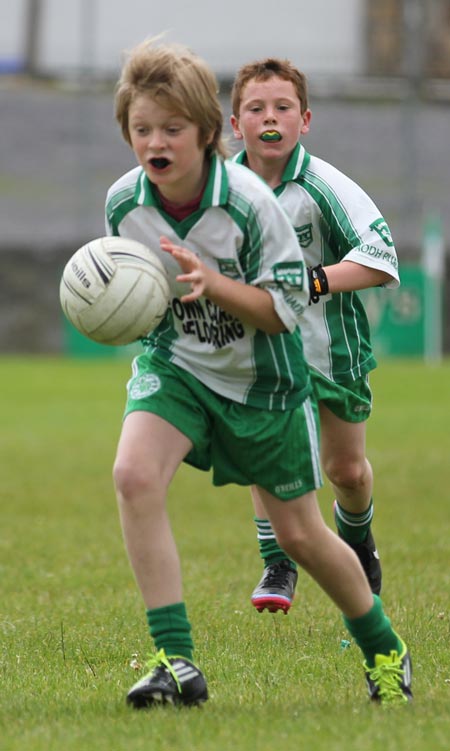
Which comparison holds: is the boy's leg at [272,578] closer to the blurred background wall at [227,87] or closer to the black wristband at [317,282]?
the black wristband at [317,282]

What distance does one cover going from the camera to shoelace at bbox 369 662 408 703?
4711 millimetres

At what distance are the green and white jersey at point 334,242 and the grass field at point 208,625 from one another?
1.16 metres

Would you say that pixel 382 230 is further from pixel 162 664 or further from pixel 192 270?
pixel 162 664

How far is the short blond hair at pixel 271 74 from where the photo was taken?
19.8ft

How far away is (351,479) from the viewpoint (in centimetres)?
652

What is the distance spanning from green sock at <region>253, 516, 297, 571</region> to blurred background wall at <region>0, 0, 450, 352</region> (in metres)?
27.9

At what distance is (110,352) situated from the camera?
30.5m

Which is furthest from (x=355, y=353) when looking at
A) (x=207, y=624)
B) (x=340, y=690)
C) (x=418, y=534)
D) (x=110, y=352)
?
(x=110, y=352)

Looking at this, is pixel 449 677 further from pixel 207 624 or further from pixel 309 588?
pixel 309 588

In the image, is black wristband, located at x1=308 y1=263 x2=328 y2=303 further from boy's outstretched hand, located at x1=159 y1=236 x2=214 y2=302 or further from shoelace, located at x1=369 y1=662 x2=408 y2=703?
shoelace, located at x1=369 y1=662 x2=408 y2=703

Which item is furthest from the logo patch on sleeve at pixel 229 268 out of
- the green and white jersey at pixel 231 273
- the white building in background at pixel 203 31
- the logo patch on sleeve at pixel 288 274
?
the white building in background at pixel 203 31

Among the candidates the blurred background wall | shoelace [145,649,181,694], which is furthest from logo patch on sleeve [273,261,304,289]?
the blurred background wall

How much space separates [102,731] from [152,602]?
0.44 meters

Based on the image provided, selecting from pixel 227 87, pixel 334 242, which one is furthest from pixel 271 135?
pixel 227 87
